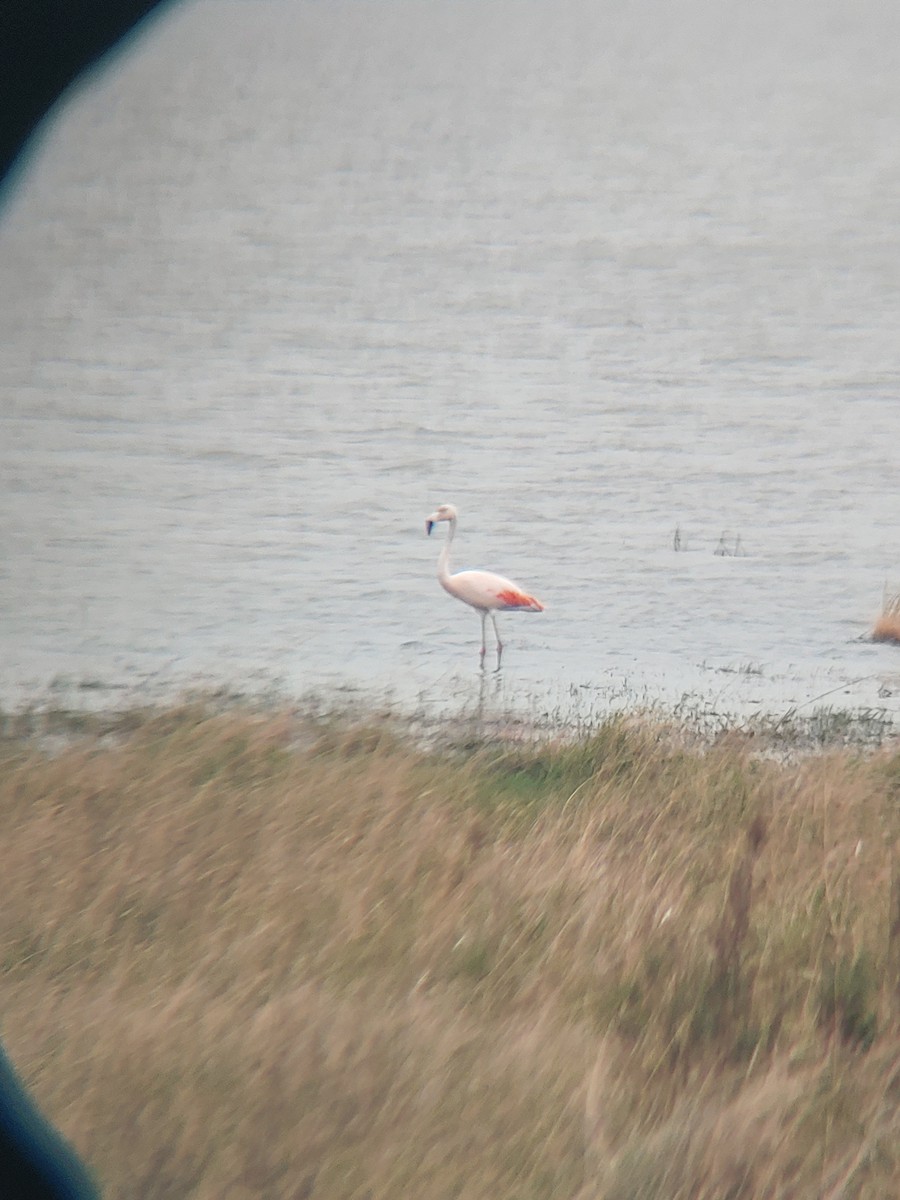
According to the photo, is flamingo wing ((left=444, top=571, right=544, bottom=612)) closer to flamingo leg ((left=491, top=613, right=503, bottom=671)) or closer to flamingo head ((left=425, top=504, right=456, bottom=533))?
flamingo leg ((left=491, top=613, right=503, bottom=671))

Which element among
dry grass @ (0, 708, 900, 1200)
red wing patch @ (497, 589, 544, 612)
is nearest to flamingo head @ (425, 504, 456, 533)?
red wing patch @ (497, 589, 544, 612)

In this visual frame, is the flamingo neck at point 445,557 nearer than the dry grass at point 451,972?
No

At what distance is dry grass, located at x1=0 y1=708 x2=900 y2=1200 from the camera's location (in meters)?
1.93

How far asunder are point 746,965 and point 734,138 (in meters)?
2.47

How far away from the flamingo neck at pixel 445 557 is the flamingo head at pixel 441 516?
0.04 ft

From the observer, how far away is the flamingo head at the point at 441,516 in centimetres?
397

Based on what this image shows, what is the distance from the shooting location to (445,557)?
3.94 metres

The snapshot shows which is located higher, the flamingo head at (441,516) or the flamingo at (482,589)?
the flamingo head at (441,516)

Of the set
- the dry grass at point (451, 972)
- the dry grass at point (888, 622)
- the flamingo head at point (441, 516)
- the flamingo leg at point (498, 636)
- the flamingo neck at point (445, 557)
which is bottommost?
the dry grass at point (451, 972)

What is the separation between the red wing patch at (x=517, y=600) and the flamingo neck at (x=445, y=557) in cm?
17

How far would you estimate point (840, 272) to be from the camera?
394 cm

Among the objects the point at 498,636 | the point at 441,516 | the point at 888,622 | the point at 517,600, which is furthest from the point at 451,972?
the point at 888,622

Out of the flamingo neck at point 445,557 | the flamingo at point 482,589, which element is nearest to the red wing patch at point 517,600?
the flamingo at point 482,589

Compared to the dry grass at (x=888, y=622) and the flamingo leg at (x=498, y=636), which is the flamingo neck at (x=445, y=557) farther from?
the dry grass at (x=888, y=622)
